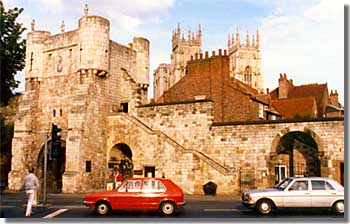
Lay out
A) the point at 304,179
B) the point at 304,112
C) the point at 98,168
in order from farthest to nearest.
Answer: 1. the point at 304,112
2. the point at 98,168
3. the point at 304,179

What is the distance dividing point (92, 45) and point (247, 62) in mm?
74079

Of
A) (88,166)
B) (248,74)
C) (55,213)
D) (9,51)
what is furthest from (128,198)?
(248,74)

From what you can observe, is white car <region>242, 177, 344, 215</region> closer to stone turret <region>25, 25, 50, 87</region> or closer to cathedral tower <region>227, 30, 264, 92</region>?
stone turret <region>25, 25, 50, 87</region>

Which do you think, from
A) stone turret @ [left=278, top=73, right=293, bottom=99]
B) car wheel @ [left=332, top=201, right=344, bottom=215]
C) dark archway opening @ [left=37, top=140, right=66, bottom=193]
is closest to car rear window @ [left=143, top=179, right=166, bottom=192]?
car wheel @ [left=332, top=201, right=344, bottom=215]

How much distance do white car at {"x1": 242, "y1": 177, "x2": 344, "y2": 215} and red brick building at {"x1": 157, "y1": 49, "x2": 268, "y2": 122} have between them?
57.2 ft

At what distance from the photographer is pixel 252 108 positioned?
32719mm

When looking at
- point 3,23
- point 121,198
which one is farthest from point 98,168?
point 3,23

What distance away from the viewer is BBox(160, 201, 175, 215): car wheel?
1525 centimetres

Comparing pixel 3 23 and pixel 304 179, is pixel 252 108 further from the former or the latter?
pixel 3 23

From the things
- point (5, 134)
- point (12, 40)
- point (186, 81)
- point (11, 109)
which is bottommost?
point (5, 134)

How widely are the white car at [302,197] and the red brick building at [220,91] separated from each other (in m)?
17.4

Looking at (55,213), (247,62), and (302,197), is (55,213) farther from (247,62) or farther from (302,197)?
(247,62)

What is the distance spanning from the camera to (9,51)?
38344 millimetres

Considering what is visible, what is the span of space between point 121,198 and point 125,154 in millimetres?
16764
